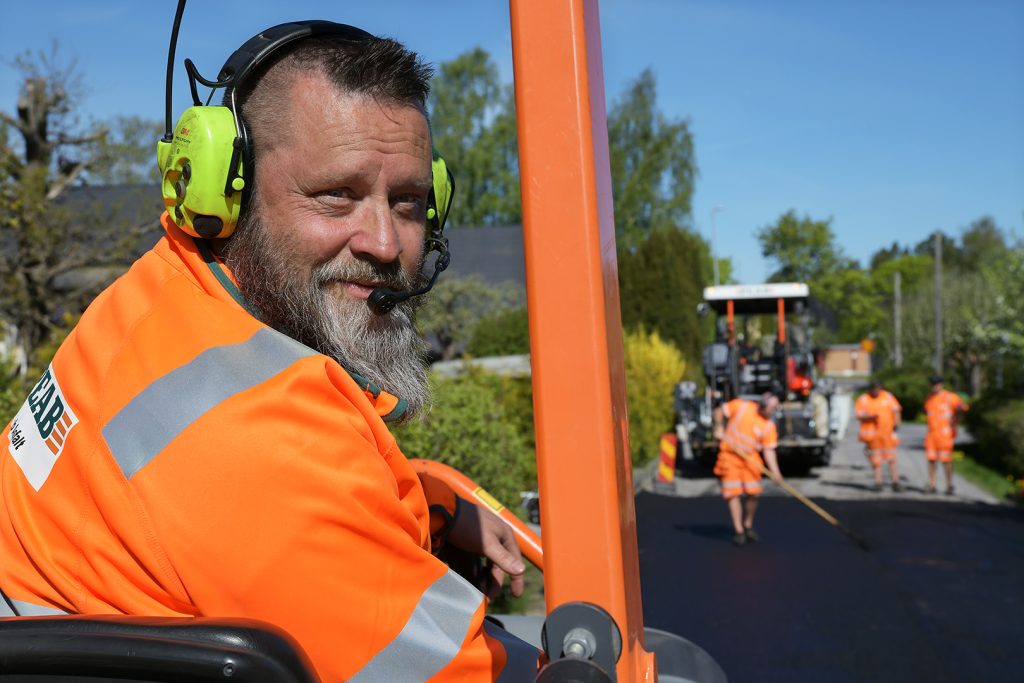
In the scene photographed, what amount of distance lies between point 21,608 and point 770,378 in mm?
17787

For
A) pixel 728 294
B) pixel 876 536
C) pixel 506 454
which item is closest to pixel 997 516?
pixel 876 536

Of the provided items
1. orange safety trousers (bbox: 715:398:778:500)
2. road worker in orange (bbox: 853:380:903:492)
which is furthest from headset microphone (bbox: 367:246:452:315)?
road worker in orange (bbox: 853:380:903:492)

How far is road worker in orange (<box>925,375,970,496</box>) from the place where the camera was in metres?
14.7

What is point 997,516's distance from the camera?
13.0 meters

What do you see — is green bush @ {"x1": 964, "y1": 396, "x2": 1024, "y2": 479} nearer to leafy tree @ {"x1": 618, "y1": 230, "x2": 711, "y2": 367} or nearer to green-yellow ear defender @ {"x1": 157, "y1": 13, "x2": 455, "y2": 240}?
leafy tree @ {"x1": 618, "y1": 230, "x2": 711, "y2": 367}

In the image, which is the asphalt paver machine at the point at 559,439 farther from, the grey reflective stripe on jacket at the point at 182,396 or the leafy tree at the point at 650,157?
the leafy tree at the point at 650,157

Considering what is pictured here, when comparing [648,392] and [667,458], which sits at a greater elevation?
[648,392]

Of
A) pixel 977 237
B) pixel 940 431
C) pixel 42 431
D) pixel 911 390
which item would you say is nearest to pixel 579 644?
pixel 42 431

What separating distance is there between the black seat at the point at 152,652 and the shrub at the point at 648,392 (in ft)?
54.6

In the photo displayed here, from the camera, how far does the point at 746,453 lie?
38.7ft

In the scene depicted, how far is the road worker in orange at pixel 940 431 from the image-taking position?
1466 cm

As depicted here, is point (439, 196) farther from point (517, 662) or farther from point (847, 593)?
point (847, 593)

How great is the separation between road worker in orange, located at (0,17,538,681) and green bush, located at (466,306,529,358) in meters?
21.6

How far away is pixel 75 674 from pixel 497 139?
26.9 metres
